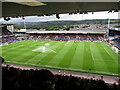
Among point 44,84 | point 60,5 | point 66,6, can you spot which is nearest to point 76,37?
point 66,6

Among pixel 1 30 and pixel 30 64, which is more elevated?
pixel 1 30

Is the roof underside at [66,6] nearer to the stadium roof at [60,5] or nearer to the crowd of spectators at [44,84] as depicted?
the stadium roof at [60,5]

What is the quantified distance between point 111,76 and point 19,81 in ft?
37.7

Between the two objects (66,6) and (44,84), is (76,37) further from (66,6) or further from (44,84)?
(44,84)

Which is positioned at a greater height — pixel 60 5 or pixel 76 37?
pixel 60 5

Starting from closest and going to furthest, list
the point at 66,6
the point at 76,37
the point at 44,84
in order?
the point at 44,84, the point at 66,6, the point at 76,37

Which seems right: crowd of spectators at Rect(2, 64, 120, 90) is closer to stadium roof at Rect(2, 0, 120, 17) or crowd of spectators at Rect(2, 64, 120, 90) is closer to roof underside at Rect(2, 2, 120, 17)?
stadium roof at Rect(2, 0, 120, 17)

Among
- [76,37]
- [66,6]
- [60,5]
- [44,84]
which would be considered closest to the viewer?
[44,84]

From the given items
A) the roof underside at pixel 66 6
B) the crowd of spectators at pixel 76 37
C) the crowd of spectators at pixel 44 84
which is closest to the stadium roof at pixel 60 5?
the roof underside at pixel 66 6

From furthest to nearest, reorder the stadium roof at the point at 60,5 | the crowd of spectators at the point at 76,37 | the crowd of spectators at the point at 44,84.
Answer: the crowd of spectators at the point at 76,37 → the stadium roof at the point at 60,5 → the crowd of spectators at the point at 44,84

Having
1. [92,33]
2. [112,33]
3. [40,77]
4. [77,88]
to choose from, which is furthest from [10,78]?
[92,33]

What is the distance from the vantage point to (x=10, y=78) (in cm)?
312

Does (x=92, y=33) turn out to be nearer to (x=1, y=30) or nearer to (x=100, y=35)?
(x=100, y=35)

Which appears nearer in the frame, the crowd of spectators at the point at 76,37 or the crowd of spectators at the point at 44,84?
the crowd of spectators at the point at 44,84
